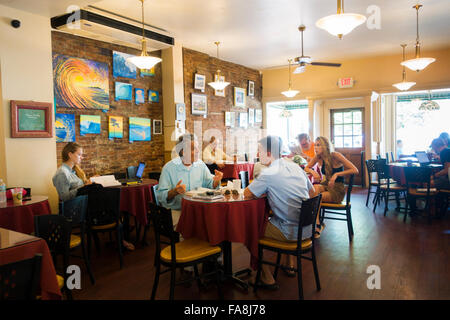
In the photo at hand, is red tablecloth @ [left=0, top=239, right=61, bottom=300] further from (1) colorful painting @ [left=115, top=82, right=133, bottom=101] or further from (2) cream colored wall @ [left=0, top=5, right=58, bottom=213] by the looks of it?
(1) colorful painting @ [left=115, top=82, right=133, bottom=101]

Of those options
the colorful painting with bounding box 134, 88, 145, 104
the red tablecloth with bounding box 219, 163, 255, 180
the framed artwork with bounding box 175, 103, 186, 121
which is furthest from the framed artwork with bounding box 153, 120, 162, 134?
the red tablecloth with bounding box 219, 163, 255, 180

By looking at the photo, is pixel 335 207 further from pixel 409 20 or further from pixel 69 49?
pixel 69 49

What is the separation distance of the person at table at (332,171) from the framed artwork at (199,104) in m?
4.03

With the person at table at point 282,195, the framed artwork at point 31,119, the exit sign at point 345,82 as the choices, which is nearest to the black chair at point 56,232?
the person at table at point 282,195

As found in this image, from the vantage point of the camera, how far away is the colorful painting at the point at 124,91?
6691 mm

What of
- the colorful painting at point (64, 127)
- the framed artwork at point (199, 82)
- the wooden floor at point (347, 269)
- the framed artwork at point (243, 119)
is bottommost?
the wooden floor at point (347, 269)

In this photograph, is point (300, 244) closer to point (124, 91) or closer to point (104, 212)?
point (104, 212)

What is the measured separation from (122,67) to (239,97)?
4.14 meters

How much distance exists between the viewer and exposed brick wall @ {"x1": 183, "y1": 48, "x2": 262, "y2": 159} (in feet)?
26.7

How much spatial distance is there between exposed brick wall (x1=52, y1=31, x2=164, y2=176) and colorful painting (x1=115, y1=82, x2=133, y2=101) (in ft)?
0.28

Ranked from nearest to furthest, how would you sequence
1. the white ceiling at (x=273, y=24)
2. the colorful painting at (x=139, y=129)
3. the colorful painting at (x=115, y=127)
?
the white ceiling at (x=273, y=24), the colorful painting at (x=115, y=127), the colorful painting at (x=139, y=129)

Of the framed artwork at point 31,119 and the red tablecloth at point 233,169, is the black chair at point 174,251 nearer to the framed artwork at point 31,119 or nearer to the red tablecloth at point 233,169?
the framed artwork at point 31,119

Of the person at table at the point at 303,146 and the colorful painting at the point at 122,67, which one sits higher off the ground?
the colorful painting at the point at 122,67

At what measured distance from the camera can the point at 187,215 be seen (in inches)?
125
